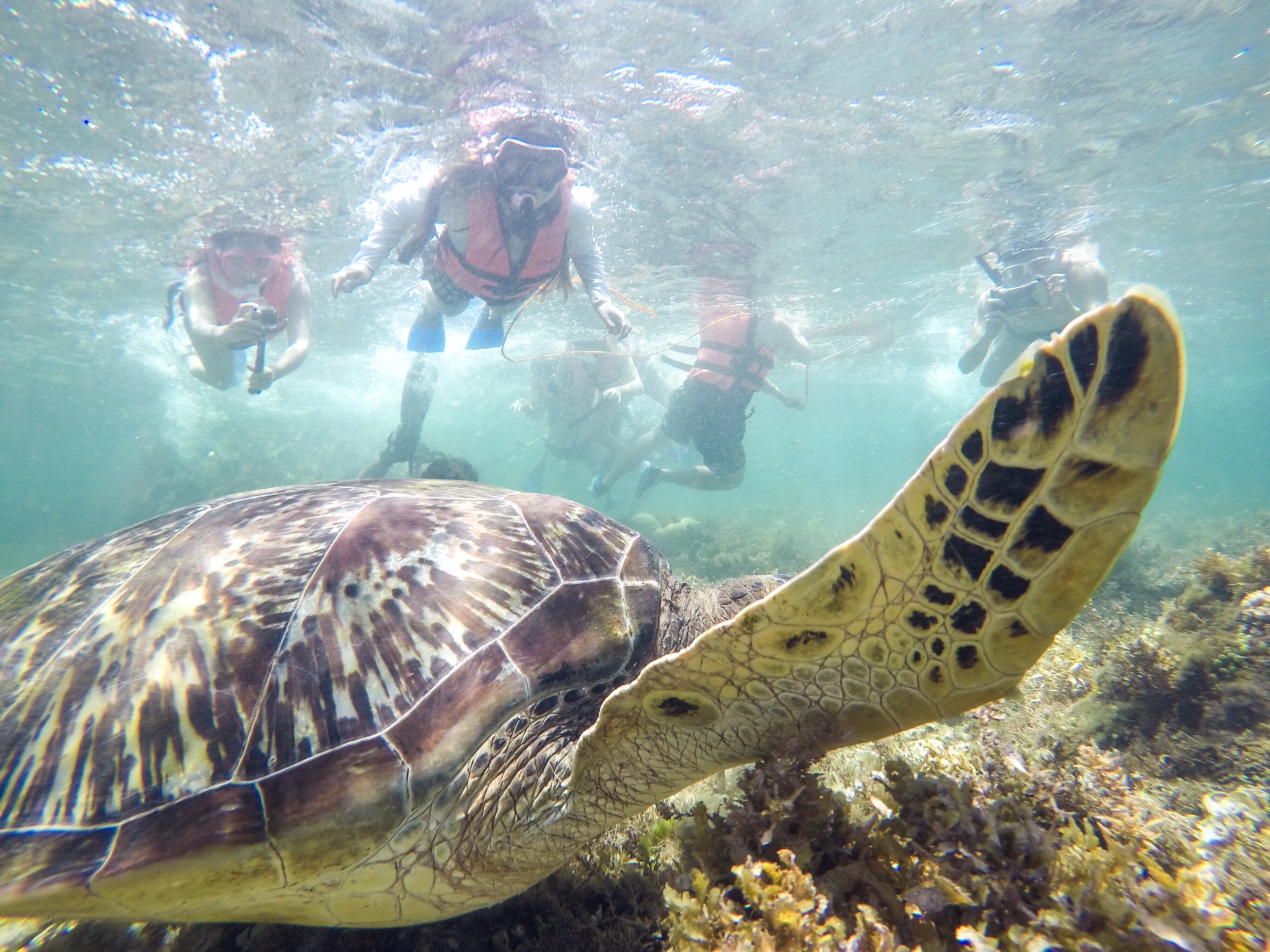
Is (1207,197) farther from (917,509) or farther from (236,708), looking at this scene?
(236,708)

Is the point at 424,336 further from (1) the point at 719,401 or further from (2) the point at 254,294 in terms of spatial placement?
(1) the point at 719,401

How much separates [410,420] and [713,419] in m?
5.48

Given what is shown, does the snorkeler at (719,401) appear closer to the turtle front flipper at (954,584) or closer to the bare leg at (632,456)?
the bare leg at (632,456)

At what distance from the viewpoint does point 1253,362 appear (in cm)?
2989

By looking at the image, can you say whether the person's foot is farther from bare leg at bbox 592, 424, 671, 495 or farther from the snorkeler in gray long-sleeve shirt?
the snorkeler in gray long-sleeve shirt

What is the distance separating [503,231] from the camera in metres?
6.96

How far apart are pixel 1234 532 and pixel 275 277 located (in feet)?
68.1

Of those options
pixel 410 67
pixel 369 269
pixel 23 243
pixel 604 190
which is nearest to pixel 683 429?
pixel 604 190

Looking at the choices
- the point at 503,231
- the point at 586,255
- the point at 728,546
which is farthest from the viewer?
the point at 728,546

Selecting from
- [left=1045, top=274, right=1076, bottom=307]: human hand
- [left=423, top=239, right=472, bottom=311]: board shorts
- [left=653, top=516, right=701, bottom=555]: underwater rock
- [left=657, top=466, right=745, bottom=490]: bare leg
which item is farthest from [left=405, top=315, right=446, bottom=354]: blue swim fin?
[left=1045, top=274, right=1076, bottom=307]: human hand

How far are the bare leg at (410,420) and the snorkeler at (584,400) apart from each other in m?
5.01

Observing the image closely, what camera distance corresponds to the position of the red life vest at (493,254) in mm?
6938

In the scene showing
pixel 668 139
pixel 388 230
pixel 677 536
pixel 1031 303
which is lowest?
pixel 677 536

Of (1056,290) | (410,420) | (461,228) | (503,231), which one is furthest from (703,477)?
(1056,290)
